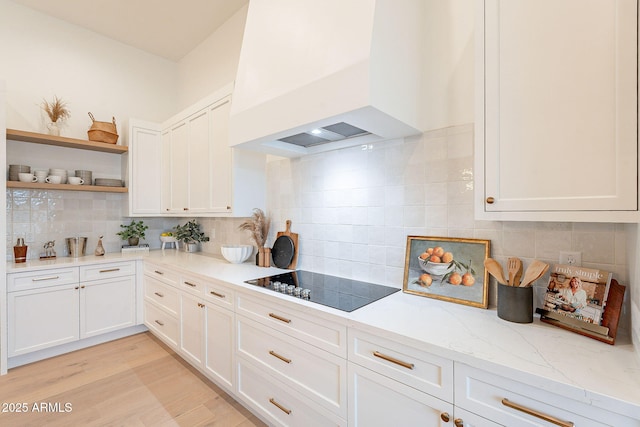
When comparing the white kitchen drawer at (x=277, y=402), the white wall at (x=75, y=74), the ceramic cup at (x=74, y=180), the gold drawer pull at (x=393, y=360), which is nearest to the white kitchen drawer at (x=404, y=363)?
the gold drawer pull at (x=393, y=360)

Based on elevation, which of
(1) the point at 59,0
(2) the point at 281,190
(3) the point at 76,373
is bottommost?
Answer: (3) the point at 76,373

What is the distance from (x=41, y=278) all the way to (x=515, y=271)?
11.3 feet

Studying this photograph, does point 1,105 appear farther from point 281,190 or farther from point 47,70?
point 281,190

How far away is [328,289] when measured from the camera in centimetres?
168

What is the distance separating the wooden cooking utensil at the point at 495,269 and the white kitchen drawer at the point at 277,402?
92 centimetres

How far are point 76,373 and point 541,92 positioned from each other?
3515 millimetres

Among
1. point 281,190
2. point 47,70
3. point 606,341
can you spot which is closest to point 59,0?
point 47,70

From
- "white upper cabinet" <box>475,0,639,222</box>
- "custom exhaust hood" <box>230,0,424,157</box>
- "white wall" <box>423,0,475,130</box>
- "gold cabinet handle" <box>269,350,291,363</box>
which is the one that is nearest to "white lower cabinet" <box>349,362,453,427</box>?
"gold cabinet handle" <box>269,350,291,363</box>

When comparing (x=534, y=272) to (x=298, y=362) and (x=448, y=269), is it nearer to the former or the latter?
(x=448, y=269)

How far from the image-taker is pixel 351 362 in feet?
4.03

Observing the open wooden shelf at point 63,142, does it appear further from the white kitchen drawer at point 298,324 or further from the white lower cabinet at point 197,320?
the white kitchen drawer at point 298,324

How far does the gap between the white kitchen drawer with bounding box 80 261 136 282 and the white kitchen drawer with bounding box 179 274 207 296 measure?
3.22 feet

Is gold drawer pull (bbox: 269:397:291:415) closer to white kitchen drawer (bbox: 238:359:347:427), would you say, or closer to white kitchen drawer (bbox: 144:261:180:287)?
white kitchen drawer (bbox: 238:359:347:427)

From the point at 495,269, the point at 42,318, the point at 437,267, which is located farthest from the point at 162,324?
the point at 495,269
